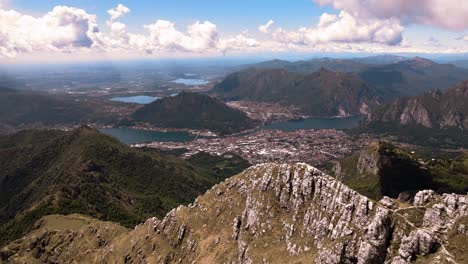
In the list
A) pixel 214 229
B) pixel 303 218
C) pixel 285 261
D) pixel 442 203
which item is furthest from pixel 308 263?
pixel 214 229

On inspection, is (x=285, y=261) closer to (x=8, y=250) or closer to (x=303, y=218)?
(x=303, y=218)

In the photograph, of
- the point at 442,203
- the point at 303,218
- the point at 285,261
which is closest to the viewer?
the point at 442,203

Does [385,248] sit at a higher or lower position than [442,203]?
lower

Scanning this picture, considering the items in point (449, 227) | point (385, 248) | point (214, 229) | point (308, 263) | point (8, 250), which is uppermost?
point (449, 227)

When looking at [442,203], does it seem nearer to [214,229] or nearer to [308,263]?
[308,263]

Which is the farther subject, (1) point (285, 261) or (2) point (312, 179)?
(2) point (312, 179)

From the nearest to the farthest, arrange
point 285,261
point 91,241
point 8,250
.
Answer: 1. point 285,261
2. point 91,241
3. point 8,250
